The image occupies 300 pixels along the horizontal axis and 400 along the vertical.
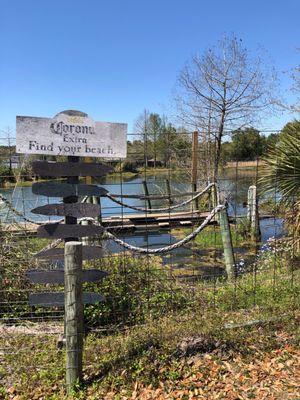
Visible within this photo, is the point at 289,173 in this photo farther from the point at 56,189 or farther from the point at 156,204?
the point at 156,204

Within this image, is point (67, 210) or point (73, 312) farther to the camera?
point (67, 210)

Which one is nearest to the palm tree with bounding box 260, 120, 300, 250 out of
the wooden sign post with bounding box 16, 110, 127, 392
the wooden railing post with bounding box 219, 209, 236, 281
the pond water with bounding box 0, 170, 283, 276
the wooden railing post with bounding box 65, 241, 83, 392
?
the pond water with bounding box 0, 170, 283, 276

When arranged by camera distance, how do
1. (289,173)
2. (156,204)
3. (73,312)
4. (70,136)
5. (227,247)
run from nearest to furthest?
(73,312) → (70,136) → (289,173) → (227,247) → (156,204)

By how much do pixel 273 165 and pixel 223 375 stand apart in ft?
12.2

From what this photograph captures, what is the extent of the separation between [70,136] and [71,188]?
1.44 feet

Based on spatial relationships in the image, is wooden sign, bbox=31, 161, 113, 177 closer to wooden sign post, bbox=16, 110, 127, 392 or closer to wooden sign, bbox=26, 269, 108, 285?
wooden sign post, bbox=16, 110, 127, 392

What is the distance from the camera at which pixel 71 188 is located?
330cm

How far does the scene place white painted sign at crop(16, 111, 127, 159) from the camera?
311 cm

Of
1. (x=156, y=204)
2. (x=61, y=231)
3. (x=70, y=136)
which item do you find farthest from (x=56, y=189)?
(x=156, y=204)

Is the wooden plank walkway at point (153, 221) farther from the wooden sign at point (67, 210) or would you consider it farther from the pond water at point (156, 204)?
the wooden sign at point (67, 210)

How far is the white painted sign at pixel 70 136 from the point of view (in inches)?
122

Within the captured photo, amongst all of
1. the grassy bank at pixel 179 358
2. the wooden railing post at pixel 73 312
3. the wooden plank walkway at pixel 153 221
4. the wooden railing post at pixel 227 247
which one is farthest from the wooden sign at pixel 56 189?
the wooden plank walkway at pixel 153 221

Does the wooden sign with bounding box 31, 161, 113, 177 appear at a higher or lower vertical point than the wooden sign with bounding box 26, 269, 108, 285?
higher

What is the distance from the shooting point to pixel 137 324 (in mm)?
4145
